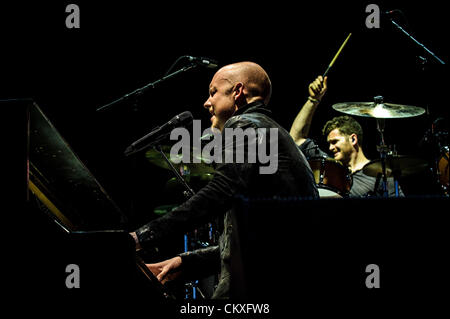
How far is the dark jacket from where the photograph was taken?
1.68 meters

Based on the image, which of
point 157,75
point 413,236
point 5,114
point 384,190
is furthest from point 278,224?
point 157,75

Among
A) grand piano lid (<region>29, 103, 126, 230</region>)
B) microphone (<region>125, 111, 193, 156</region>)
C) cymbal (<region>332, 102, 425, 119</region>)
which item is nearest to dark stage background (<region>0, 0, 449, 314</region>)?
cymbal (<region>332, 102, 425, 119</region>)

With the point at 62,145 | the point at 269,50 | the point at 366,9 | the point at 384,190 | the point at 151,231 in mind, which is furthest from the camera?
the point at 269,50

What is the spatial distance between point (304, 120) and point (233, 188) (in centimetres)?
310

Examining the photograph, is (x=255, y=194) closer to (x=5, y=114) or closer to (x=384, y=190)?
(x=5, y=114)

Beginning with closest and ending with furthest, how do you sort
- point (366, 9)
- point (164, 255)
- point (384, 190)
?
1. point (384, 190)
2. point (366, 9)
3. point (164, 255)

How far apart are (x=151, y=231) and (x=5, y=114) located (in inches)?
26.4

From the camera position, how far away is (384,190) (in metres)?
4.63

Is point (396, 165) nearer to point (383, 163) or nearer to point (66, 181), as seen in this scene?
point (383, 163)

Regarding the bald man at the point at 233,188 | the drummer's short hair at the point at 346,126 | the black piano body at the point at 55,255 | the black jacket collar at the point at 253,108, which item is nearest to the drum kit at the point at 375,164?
the drummer's short hair at the point at 346,126

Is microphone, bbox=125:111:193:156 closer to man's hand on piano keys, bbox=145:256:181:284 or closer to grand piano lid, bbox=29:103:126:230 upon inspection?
grand piano lid, bbox=29:103:126:230

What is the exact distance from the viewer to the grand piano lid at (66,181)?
1.94 meters

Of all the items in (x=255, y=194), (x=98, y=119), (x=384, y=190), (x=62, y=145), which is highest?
(x=98, y=119)

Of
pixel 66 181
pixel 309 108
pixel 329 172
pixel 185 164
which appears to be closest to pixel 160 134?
pixel 66 181
